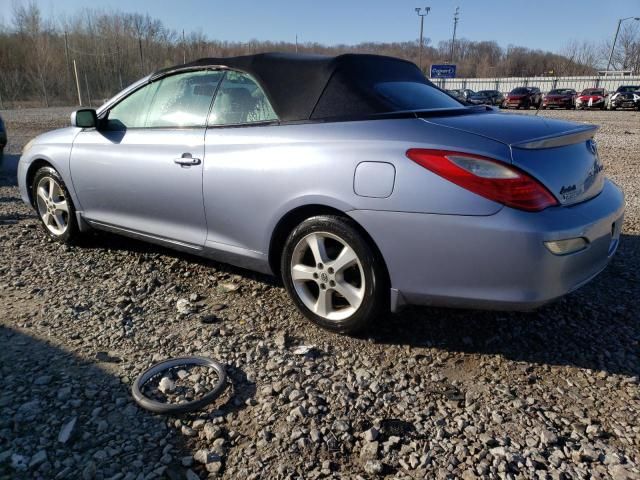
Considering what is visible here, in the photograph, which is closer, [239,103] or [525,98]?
[239,103]

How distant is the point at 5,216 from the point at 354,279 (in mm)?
4660

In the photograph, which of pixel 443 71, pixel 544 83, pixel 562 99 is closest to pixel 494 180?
pixel 562 99

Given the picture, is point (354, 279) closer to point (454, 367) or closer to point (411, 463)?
point (454, 367)

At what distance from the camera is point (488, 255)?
2334mm

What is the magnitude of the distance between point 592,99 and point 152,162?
119 ft

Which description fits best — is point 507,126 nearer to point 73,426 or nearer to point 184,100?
point 184,100

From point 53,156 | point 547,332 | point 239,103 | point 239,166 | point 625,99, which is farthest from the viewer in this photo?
point 625,99

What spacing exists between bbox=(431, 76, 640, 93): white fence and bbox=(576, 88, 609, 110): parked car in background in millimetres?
18540

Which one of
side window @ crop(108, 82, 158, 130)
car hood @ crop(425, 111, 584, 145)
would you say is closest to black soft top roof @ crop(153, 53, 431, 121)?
car hood @ crop(425, 111, 584, 145)

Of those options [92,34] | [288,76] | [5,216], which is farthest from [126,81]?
[288,76]

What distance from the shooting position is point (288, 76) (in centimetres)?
312

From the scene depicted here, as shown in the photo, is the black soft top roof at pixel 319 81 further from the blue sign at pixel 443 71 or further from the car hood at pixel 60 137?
the blue sign at pixel 443 71

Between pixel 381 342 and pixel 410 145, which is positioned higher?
pixel 410 145

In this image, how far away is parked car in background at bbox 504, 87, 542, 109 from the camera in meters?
34.8
